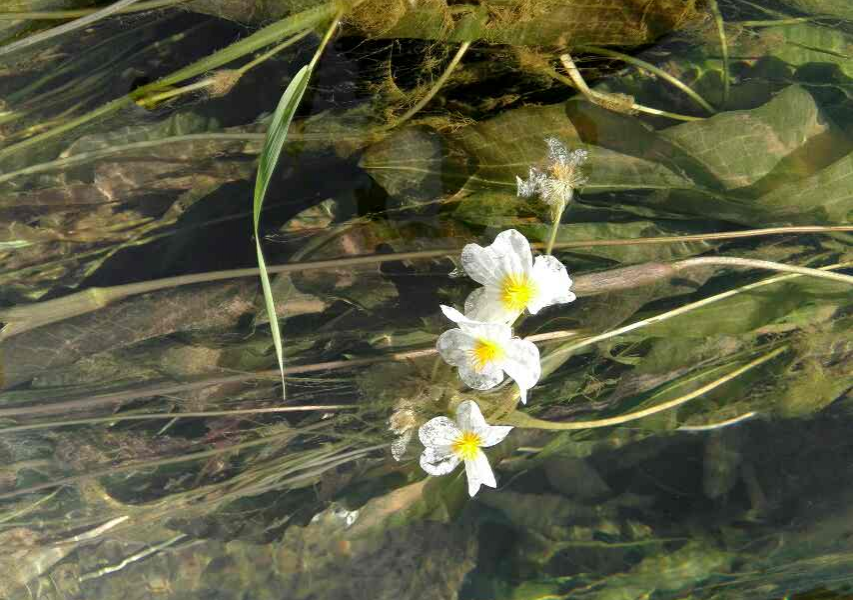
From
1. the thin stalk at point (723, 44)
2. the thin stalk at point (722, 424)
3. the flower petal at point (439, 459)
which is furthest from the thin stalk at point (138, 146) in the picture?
the thin stalk at point (722, 424)

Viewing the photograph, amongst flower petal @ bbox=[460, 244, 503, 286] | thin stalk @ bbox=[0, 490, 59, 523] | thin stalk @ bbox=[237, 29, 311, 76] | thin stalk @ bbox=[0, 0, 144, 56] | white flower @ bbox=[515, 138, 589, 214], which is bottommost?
thin stalk @ bbox=[0, 490, 59, 523]

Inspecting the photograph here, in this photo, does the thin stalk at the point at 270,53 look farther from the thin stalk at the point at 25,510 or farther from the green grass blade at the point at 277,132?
the thin stalk at the point at 25,510

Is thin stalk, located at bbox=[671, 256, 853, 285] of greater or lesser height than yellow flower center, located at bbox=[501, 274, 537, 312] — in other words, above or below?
below

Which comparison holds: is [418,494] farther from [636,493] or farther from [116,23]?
[116,23]

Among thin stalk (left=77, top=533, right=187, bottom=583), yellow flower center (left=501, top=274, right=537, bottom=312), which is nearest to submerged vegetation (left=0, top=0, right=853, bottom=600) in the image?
yellow flower center (left=501, top=274, right=537, bottom=312)

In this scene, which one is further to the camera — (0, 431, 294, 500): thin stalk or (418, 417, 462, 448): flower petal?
(0, 431, 294, 500): thin stalk

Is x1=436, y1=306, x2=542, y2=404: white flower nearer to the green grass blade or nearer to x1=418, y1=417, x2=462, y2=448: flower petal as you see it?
x1=418, y1=417, x2=462, y2=448: flower petal
